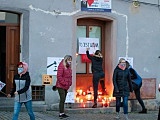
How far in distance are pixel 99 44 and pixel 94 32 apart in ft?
1.53

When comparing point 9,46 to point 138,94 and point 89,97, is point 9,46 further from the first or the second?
point 138,94

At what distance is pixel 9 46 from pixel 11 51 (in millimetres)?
175

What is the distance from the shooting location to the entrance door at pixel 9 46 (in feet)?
43.0

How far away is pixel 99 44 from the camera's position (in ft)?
47.9

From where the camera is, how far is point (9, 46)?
13141 millimetres

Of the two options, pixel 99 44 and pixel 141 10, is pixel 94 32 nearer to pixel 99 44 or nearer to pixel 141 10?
pixel 99 44

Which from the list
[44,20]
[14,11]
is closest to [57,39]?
[44,20]

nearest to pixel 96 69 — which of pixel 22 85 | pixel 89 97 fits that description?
pixel 89 97

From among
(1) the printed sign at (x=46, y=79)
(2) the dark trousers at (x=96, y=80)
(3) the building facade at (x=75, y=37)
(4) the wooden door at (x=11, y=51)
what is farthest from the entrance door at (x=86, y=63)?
(4) the wooden door at (x=11, y=51)

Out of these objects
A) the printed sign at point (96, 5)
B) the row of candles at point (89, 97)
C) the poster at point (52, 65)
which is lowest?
the row of candles at point (89, 97)

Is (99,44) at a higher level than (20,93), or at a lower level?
higher

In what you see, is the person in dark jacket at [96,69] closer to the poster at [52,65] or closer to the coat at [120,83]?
the poster at [52,65]

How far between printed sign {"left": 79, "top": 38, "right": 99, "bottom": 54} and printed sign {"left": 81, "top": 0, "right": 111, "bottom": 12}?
1113 mm

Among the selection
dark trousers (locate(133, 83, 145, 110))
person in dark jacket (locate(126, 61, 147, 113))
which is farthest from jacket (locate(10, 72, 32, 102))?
dark trousers (locate(133, 83, 145, 110))
